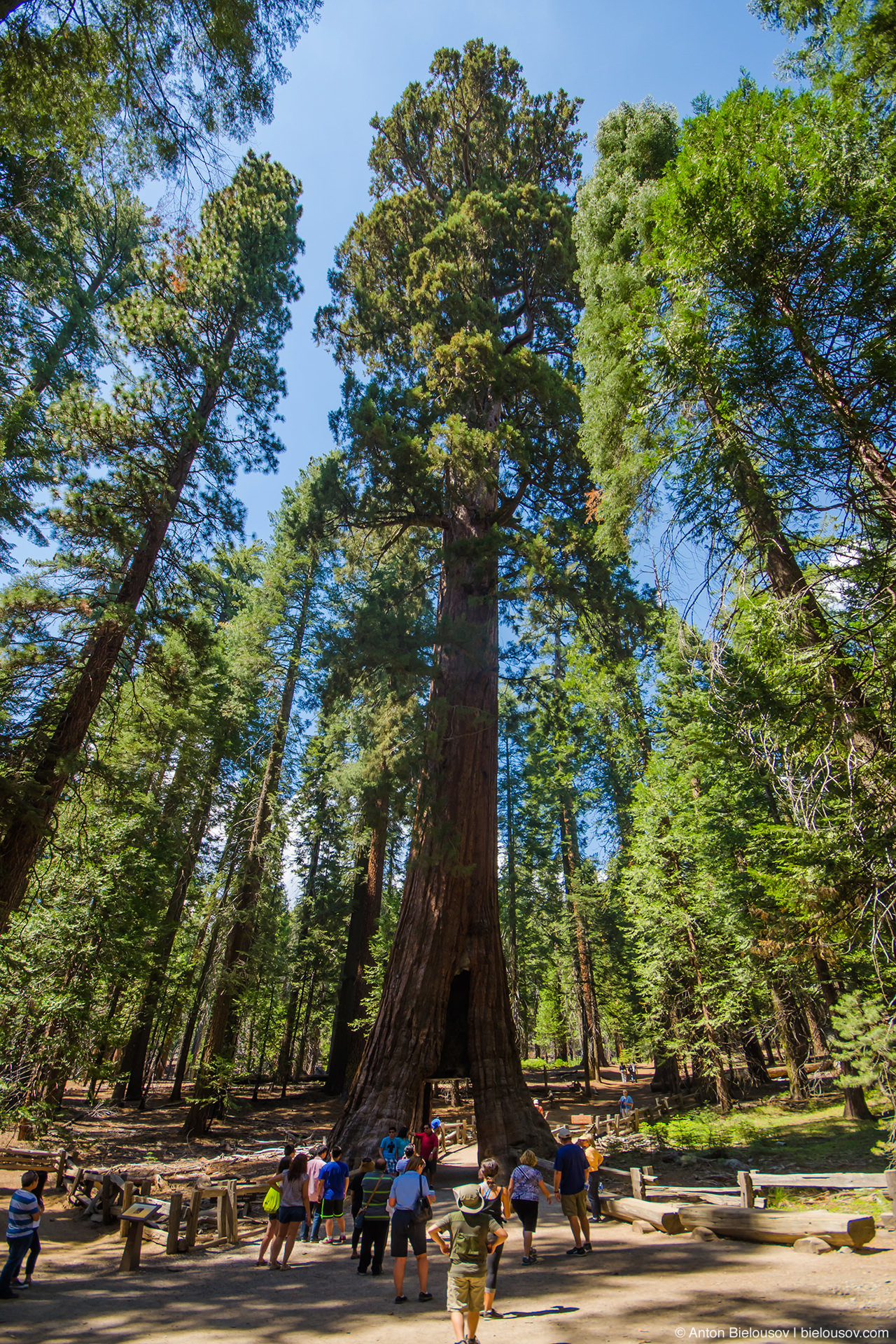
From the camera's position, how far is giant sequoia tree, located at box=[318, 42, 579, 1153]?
912 centimetres

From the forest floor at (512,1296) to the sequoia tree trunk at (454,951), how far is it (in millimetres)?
1298

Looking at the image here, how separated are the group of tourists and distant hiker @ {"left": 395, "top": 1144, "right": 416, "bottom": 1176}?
0.01 metres

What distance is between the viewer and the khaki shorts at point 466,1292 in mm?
4418

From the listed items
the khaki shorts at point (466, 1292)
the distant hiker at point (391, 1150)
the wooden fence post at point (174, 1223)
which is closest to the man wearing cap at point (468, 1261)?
the khaki shorts at point (466, 1292)

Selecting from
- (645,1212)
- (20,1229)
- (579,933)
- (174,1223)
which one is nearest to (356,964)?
(579,933)

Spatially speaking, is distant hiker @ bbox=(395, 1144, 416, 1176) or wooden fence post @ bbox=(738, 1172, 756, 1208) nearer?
distant hiker @ bbox=(395, 1144, 416, 1176)

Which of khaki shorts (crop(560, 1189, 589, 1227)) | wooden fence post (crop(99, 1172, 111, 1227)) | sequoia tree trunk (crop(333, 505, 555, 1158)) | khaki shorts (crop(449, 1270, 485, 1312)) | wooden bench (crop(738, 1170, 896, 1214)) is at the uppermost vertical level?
sequoia tree trunk (crop(333, 505, 555, 1158))

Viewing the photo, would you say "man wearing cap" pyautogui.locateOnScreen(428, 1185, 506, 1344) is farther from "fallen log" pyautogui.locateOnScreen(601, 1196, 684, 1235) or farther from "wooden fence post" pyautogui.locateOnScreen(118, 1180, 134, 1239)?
"wooden fence post" pyautogui.locateOnScreen(118, 1180, 134, 1239)

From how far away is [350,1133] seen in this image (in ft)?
27.6

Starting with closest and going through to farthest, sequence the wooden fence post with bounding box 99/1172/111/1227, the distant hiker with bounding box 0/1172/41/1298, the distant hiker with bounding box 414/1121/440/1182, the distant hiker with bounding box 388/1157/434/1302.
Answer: the distant hiker with bounding box 388/1157/434/1302 → the distant hiker with bounding box 0/1172/41/1298 → the distant hiker with bounding box 414/1121/440/1182 → the wooden fence post with bounding box 99/1172/111/1227

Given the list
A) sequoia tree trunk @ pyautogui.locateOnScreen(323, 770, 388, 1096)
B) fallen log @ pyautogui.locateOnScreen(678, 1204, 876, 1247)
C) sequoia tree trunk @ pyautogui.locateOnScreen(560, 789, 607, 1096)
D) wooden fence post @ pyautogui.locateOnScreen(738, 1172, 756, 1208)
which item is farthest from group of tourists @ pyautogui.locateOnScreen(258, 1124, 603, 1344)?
sequoia tree trunk @ pyautogui.locateOnScreen(560, 789, 607, 1096)

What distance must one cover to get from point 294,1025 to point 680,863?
62.6ft

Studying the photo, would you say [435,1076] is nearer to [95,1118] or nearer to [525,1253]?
[525,1253]

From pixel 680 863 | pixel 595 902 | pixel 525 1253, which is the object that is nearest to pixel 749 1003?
pixel 680 863
